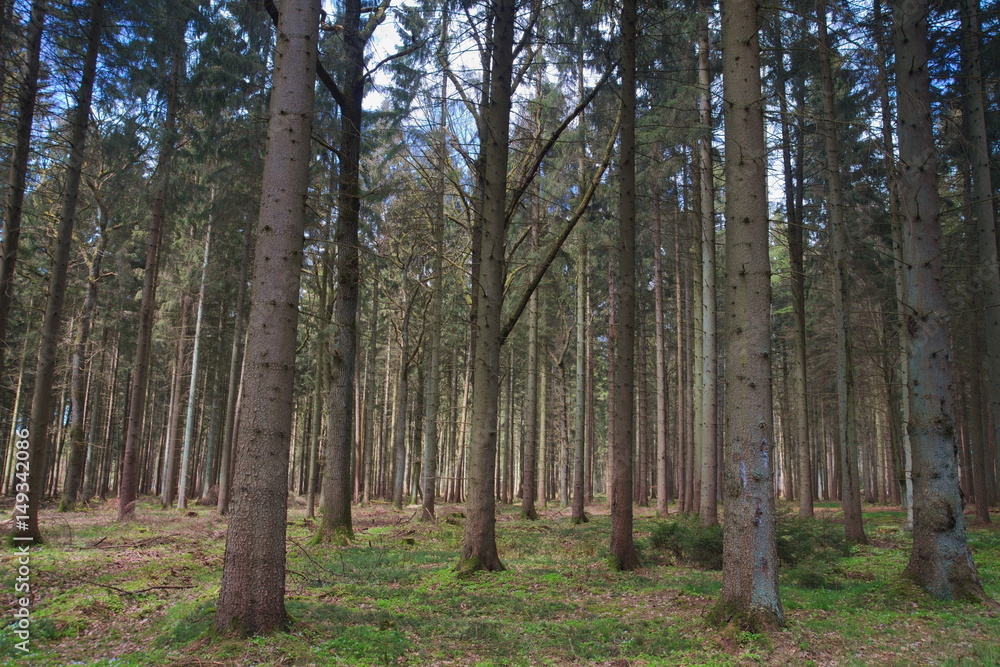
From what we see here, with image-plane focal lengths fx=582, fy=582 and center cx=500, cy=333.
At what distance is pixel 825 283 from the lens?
69.3 feet

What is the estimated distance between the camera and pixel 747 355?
19.3ft

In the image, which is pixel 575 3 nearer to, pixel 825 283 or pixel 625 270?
pixel 625 270

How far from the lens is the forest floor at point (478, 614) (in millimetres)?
5012

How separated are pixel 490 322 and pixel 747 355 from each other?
443cm

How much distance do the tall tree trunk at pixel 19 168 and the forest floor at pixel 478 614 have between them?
4.22m

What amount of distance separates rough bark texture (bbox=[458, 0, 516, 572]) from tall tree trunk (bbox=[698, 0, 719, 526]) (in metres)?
5.80

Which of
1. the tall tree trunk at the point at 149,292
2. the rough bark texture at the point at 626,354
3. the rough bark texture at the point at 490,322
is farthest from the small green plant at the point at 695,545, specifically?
the tall tree trunk at the point at 149,292

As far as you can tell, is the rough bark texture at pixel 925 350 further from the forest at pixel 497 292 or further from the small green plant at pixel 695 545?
the small green plant at pixel 695 545

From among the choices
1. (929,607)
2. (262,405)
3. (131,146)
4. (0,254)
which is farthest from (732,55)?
(131,146)

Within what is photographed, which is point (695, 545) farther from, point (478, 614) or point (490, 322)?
point (490, 322)

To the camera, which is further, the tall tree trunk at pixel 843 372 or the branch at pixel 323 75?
the tall tree trunk at pixel 843 372

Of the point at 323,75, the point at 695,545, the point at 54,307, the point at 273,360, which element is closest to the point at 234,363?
the point at 54,307

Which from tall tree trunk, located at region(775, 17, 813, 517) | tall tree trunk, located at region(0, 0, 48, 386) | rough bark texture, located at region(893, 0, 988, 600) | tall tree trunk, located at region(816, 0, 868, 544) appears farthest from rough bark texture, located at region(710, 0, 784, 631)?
tall tree trunk, located at region(0, 0, 48, 386)

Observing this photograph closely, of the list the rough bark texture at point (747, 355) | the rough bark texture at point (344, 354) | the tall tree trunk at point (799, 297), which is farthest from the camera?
the tall tree trunk at point (799, 297)
